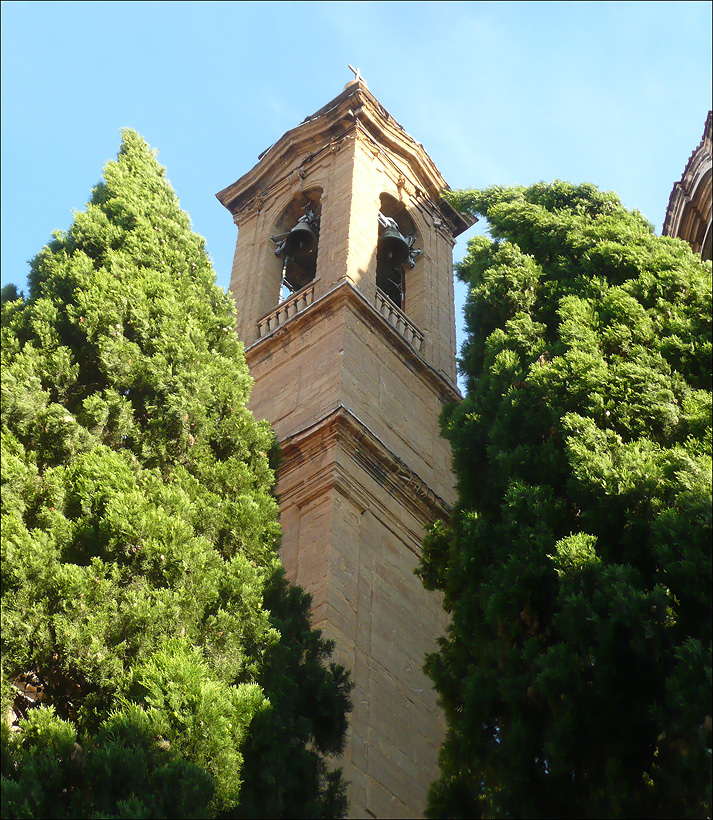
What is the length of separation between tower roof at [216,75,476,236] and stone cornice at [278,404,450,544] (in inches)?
342

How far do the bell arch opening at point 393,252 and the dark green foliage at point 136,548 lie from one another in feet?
34.5

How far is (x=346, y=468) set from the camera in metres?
14.0

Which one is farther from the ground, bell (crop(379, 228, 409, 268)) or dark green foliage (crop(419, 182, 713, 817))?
bell (crop(379, 228, 409, 268))

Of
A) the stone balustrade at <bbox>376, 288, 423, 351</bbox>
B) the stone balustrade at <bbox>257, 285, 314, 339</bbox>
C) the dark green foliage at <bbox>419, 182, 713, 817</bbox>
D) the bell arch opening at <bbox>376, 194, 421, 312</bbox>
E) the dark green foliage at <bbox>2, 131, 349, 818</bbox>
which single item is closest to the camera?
the dark green foliage at <bbox>2, 131, 349, 818</bbox>

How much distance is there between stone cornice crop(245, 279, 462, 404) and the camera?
16906 millimetres

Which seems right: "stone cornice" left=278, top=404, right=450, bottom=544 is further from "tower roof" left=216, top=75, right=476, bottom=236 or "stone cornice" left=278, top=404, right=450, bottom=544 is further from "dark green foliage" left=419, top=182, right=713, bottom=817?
"tower roof" left=216, top=75, right=476, bottom=236

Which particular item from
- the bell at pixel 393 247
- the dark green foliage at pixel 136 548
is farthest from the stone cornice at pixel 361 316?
the dark green foliage at pixel 136 548

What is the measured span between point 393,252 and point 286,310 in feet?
12.8

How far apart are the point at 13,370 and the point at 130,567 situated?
172 cm

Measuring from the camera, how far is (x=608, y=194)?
40.2ft

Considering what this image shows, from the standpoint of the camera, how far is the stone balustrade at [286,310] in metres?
17.8

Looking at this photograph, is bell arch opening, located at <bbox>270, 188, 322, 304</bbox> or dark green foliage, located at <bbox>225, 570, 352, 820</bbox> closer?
dark green foliage, located at <bbox>225, 570, 352, 820</bbox>

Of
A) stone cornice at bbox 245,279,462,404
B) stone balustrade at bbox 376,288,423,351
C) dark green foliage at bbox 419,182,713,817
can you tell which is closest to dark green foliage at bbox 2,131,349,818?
dark green foliage at bbox 419,182,713,817

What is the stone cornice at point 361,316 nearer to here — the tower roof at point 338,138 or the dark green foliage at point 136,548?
the tower roof at point 338,138
